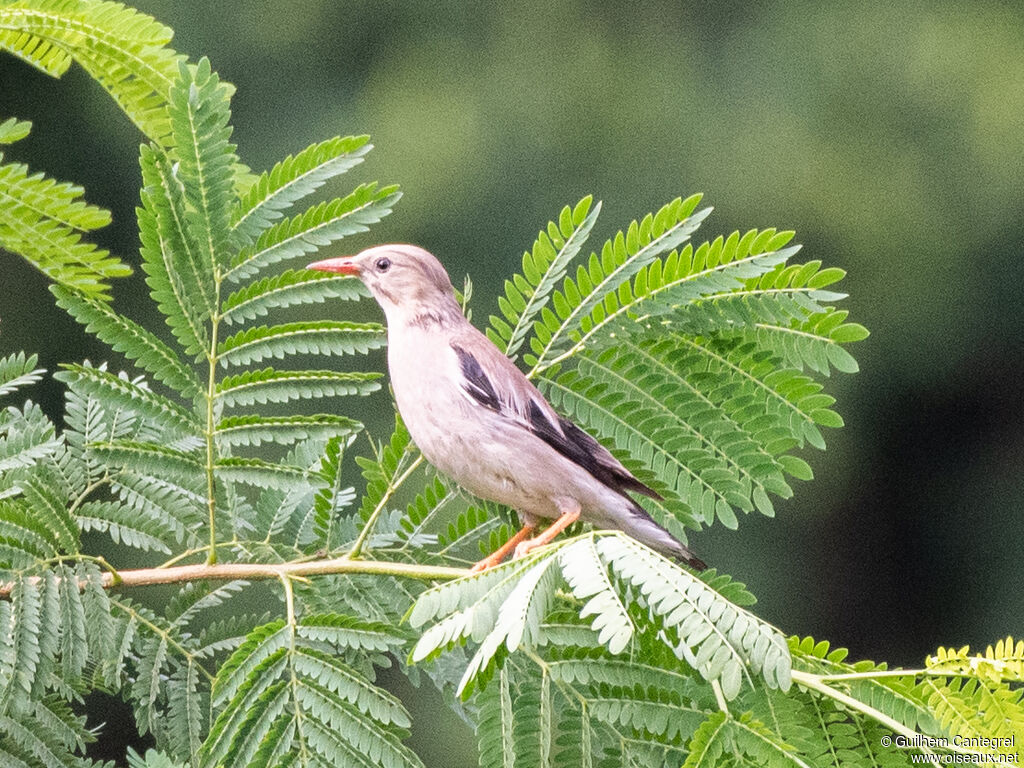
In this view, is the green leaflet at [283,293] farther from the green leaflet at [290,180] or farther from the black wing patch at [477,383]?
the black wing patch at [477,383]

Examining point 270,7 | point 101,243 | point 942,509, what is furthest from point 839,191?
point 101,243

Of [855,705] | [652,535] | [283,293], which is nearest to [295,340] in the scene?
[283,293]

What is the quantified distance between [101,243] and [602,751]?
8999 millimetres

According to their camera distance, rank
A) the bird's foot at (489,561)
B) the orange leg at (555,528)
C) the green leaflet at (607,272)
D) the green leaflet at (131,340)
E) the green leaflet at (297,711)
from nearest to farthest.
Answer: the green leaflet at (297,711) → the green leaflet at (131,340) → the green leaflet at (607,272) → the bird's foot at (489,561) → the orange leg at (555,528)

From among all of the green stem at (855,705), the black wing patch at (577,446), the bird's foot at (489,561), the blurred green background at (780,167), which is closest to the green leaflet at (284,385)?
the bird's foot at (489,561)

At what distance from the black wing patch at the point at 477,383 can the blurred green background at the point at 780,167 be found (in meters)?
7.20

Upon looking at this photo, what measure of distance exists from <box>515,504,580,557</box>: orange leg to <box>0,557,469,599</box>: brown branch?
1.16 feet

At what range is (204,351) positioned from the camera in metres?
2.35

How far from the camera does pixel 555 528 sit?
9.36 feet

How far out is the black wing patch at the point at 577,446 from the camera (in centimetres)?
287

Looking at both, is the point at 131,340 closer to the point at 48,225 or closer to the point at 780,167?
the point at 48,225

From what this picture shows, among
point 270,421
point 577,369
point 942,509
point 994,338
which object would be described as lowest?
point 270,421

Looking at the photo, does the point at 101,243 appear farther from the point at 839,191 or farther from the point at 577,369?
the point at 577,369

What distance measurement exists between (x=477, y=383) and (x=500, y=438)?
0.16 meters
